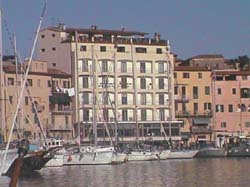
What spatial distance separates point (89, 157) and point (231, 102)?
50.4m

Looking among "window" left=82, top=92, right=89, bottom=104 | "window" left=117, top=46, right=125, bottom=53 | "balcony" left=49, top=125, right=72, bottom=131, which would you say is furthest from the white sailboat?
"window" left=117, top=46, right=125, bottom=53

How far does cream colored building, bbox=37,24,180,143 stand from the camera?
114625mm

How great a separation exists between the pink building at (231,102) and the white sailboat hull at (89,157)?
46418 mm

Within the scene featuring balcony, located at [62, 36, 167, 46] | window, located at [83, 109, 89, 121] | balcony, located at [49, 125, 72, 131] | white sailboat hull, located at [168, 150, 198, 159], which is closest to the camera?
white sailboat hull, located at [168, 150, 198, 159]

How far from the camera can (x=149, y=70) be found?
120938 mm

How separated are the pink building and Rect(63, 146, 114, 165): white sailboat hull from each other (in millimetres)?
46418

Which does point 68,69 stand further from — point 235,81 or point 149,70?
point 235,81

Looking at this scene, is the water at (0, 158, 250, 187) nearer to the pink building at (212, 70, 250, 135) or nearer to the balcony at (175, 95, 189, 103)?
the balcony at (175, 95, 189, 103)

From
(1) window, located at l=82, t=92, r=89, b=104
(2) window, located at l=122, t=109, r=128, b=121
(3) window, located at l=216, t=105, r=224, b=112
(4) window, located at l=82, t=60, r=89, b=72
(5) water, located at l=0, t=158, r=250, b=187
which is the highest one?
(4) window, located at l=82, t=60, r=89, b=72

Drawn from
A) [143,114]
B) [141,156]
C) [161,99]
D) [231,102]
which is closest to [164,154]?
[141,156]

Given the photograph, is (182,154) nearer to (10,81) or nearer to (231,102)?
(10,81)

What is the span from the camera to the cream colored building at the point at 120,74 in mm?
114625

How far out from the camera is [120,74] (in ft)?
389

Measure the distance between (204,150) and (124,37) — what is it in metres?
26.7
